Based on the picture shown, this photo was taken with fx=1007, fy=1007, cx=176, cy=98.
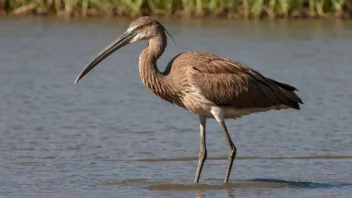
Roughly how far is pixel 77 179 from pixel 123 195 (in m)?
0.82

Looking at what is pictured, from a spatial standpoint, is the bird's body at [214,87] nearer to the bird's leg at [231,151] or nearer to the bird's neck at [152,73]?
the bird's neck at [152,73]

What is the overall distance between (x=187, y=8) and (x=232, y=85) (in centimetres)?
1132

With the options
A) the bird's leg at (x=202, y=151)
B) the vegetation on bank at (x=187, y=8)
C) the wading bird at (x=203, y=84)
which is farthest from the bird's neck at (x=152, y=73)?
the vegetation on bank at (x=187, y=8)

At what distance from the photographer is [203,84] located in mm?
8984

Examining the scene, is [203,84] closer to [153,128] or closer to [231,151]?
[231,151]

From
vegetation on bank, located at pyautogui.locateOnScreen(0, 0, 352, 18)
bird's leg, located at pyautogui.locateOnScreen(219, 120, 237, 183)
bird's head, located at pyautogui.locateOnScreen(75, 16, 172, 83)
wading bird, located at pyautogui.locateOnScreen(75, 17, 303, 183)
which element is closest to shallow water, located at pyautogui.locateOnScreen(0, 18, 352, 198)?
bird's leg, located at pyautogui.locateOnScreen(219, 120, 237, 183)

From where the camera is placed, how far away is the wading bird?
899 cm

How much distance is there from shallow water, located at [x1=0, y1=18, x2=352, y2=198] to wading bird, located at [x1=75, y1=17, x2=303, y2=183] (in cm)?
60

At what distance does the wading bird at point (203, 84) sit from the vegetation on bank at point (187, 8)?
10862mm

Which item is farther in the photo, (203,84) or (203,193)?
(203,84)

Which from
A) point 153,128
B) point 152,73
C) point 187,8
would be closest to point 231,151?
point 152,73

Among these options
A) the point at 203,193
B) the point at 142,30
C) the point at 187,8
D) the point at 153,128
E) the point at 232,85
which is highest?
the point at 142,30

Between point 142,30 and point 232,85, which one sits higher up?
point 142,30

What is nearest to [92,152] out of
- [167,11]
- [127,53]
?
[127,53]
